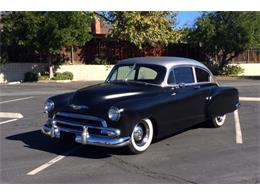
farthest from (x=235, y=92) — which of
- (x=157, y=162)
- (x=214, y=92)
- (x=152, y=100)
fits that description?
(x=157, y=162)

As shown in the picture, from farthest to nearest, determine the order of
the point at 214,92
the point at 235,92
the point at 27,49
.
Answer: the point at 27,49
the point at 235,92
the point at 214,92

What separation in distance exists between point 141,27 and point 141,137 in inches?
886

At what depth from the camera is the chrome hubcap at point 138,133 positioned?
298 inches

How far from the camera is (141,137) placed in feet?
25.3

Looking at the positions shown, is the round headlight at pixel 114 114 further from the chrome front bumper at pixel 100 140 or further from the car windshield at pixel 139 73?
the car windshield at pixel 139 73

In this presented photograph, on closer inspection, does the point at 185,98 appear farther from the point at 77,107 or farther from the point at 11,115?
the point at 11,115

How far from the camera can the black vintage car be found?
7250mm

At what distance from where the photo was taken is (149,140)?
25.6 feet

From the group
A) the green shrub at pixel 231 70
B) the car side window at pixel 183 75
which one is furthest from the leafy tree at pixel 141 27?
the car side window at pixel 183 75

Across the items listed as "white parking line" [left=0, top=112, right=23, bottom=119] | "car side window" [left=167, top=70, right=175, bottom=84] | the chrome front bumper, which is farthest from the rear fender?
"white parking line" [left=0, top=112, right=23, bottom=119]

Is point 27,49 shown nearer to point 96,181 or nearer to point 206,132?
point 206,132

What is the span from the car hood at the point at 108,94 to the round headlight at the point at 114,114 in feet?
0.60

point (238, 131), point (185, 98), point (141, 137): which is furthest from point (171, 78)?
point (238, 131)

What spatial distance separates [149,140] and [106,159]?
2.98 ft
